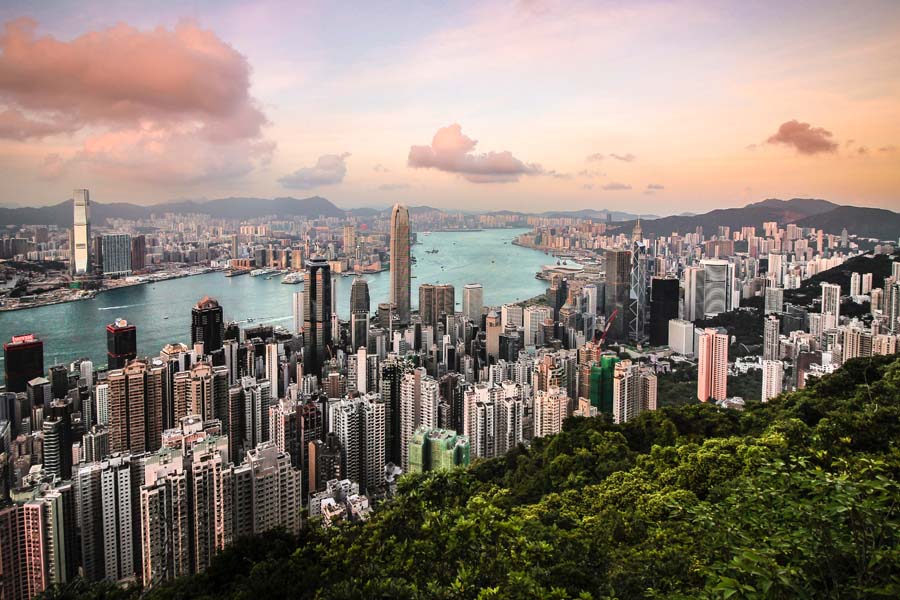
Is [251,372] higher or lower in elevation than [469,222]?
lower

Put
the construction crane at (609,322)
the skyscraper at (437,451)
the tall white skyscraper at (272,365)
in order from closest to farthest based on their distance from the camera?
the skyscraper at (437,451)
the tall white skyscraper at (272,365)
the construction crane at (609,322)

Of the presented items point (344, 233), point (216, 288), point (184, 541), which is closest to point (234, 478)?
point (184, 541)

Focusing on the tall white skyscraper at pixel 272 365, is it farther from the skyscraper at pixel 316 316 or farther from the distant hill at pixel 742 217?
the distant hill at pixel 742 217

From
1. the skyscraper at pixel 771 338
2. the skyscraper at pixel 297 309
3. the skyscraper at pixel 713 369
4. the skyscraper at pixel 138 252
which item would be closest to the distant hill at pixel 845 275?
the skyscraper at pixel 771 338

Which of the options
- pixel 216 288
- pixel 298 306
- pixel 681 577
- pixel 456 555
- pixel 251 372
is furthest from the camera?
pixel 298 306

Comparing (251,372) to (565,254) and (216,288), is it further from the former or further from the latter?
(565,254)

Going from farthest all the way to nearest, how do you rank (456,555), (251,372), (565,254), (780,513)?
(565,254)
(251,372)
(456,555)
(780,513)

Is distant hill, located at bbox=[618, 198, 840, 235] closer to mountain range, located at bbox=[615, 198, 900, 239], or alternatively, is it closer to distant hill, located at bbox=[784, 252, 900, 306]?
mountain range, located at bbox=[615, 198, 900, 239]

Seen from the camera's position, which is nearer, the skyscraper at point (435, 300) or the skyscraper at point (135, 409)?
the skyscraper at point (135, 409)
